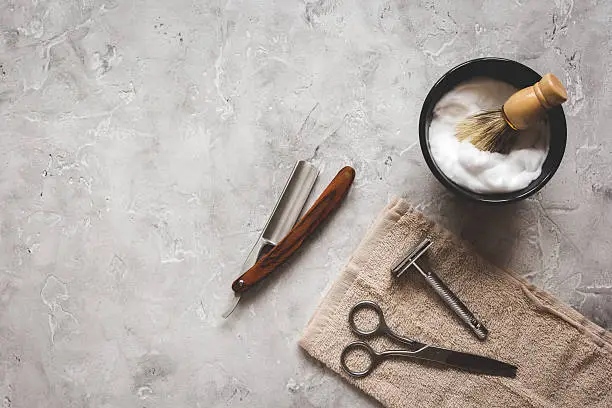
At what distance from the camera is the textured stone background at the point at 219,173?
87cm

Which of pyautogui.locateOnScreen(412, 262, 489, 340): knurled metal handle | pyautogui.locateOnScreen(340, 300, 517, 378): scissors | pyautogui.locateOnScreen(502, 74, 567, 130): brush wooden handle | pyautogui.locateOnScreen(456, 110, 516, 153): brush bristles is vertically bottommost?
pyautogui.locateOnScreen(340, 300, 517, 378): scissors

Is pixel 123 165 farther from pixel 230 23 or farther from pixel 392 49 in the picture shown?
pixel 392 49

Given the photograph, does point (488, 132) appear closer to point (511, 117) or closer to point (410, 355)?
point (511, 117)

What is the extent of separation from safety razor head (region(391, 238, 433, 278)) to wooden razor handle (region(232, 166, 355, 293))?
112mm

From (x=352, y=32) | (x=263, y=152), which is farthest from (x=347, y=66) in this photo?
(x=263, y=152)

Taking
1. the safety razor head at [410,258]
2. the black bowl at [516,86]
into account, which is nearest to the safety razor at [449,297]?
the safety razor head at [410,258]

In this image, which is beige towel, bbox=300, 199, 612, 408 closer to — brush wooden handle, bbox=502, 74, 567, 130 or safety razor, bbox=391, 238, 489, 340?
safety razor, bbox=391, 238, 489, 340

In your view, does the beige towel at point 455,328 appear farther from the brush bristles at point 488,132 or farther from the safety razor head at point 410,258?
the brush bristles at point 488,132

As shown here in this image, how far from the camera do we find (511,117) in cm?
73

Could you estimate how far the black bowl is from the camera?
76 cm

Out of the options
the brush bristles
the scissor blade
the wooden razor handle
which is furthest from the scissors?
the brush bristles

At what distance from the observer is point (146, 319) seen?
2.90 ft

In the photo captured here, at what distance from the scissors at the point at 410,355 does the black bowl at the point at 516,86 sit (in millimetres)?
198

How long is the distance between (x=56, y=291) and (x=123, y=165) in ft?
0.63
